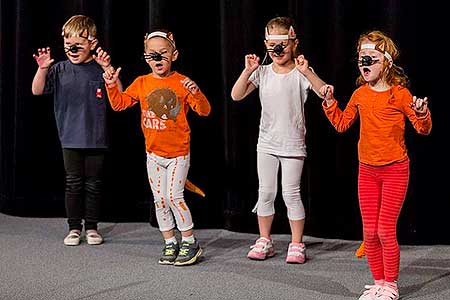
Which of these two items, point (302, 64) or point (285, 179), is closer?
point (302, 64)

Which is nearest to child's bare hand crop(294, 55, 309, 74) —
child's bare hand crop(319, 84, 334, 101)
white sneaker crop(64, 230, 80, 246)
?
child's bare hand crop(319, 84, 334, 101)

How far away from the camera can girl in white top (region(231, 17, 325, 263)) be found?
11.6 ft

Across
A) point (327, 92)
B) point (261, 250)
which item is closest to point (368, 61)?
point (327, 92)

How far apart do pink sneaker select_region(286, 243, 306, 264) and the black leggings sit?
0.91 meters

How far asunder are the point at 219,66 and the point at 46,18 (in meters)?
0.92

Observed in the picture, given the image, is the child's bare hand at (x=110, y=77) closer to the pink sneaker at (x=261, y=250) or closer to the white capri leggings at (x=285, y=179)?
the white capri leggings at (x=285, y=179)

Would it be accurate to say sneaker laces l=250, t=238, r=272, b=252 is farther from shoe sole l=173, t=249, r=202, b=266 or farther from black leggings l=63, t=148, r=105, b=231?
black leggings l=63, t=148, r=105, b=231

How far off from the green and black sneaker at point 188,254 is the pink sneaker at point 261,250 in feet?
0.70

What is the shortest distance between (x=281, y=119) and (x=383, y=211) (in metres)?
0.69

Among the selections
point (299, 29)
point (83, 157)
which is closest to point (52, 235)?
point (83, 157)

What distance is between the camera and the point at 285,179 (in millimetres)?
3635

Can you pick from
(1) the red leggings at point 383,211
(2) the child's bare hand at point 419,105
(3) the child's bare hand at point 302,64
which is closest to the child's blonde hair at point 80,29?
(3) the child's bare hand at point 302,64

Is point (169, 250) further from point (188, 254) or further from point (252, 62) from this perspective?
point (252, 62)

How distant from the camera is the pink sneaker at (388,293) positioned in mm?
3049
